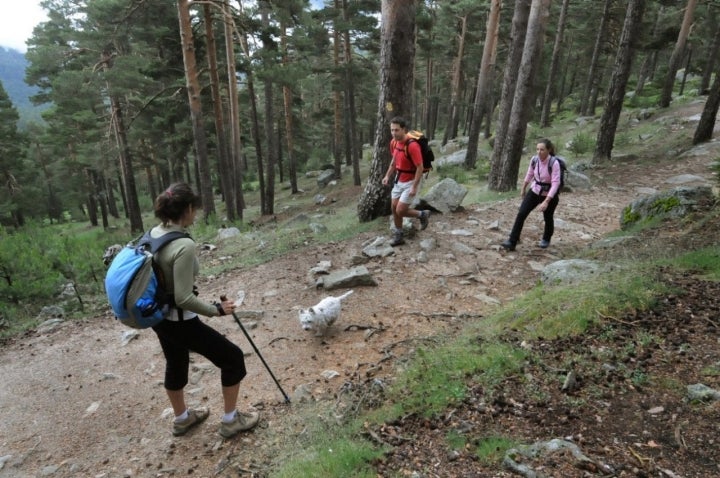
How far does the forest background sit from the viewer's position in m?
9.88

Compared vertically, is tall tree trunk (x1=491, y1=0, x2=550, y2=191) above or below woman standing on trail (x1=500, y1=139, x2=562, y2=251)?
above

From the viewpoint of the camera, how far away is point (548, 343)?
3594mm

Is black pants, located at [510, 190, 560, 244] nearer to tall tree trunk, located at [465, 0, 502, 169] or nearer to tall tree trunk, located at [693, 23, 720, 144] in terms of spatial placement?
tall tree trunk, located at [693, 23, 720, 144]

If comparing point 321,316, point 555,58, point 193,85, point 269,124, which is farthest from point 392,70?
point 555,58

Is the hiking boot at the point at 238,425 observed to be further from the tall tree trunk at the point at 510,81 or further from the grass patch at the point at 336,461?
A: the tall tree trunk at the point at 510,81

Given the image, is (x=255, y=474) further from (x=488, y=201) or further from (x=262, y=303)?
(x=488, y=201)

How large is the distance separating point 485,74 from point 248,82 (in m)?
10.8

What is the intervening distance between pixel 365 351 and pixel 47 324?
6.33 meters

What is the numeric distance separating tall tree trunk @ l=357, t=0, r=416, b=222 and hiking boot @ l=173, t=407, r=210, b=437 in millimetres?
5683

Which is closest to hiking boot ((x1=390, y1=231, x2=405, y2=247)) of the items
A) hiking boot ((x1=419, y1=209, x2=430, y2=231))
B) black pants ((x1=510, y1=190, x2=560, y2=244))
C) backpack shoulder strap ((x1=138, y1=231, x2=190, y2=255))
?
hiking boot ((x1=419, y1=209, x2=430, y2=231))

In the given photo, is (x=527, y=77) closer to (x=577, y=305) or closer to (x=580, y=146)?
(x=580, y=146)

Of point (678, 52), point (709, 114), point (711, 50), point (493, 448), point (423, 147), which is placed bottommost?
point (493, 448)

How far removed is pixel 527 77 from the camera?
403 inches

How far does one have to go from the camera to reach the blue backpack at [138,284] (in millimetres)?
2871
